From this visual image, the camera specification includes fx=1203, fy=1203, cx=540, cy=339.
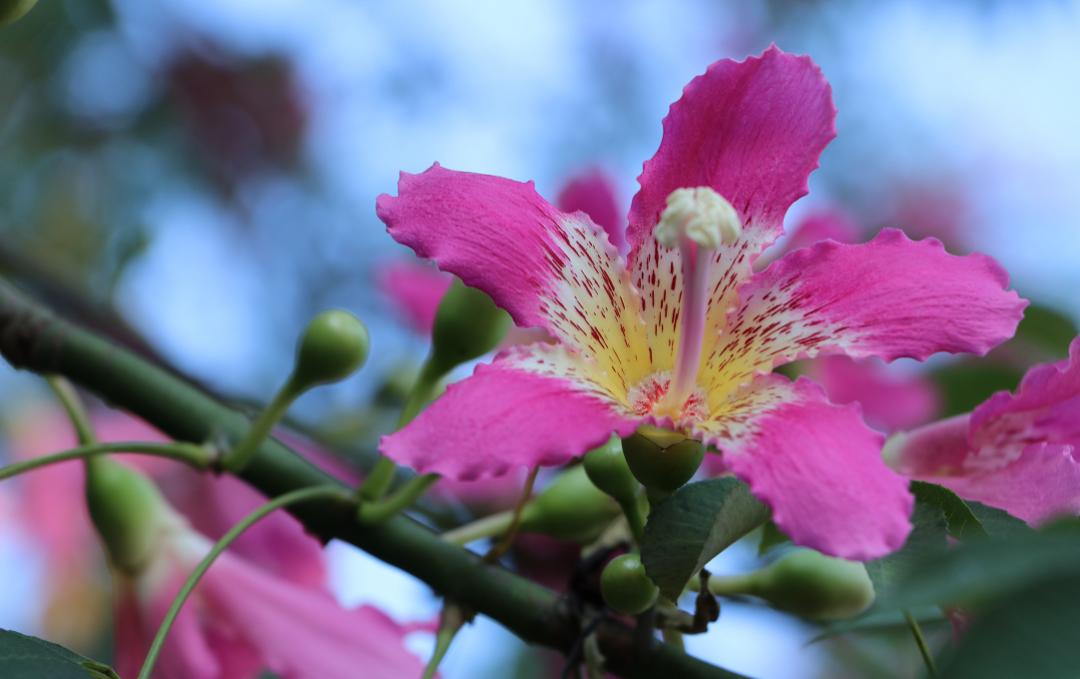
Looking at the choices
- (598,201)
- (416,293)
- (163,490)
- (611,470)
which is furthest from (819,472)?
(163,490)

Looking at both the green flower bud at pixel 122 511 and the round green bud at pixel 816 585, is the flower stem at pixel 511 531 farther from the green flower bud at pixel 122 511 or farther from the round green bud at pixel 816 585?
the green flower bud at pixel 122 511

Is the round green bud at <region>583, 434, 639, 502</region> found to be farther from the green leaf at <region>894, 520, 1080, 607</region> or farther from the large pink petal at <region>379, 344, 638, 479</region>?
the green leaf at <region>894, 520, 1080, 607</region>

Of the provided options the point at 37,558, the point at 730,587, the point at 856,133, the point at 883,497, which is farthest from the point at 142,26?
the point at 883,497

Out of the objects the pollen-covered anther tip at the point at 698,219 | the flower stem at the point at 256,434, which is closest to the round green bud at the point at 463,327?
the flower stem at the point at 256,434

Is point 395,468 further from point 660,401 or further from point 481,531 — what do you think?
point 660,401

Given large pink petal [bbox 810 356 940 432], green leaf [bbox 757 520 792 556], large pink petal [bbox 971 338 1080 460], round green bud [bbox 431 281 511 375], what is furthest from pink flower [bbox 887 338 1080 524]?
large pink petal [bbox 810 356 940 432]

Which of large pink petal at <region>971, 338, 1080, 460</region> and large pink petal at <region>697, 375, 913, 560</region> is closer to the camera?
large pink petal at <region>697, 375, 913, 560</region>

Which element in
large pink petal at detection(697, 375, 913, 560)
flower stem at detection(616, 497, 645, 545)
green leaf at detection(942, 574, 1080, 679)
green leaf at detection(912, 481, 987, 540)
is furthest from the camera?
flower stem at detection(616, 497, 645, 545)
